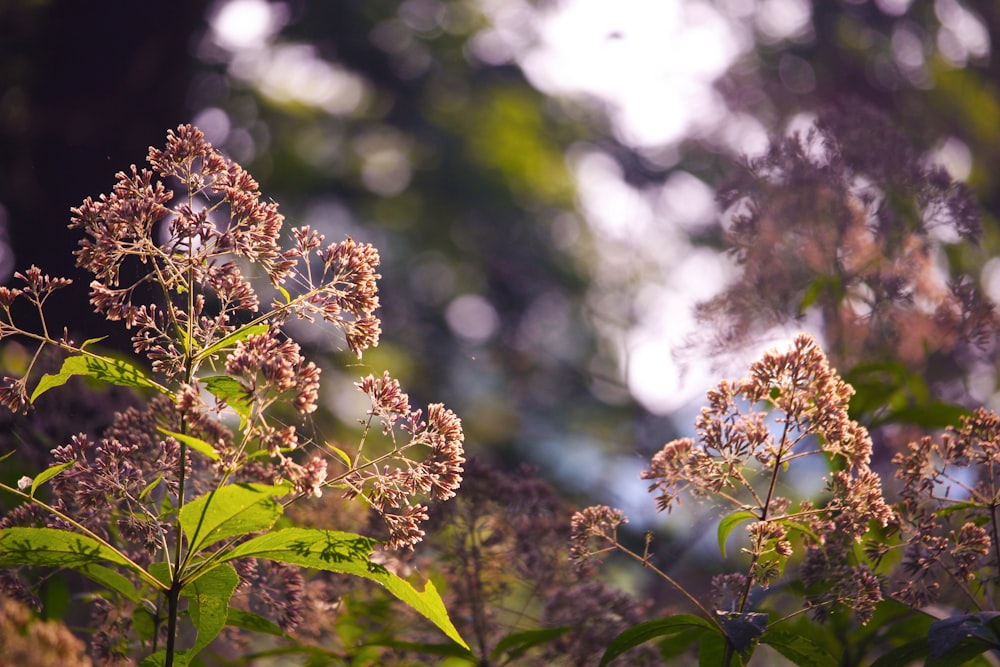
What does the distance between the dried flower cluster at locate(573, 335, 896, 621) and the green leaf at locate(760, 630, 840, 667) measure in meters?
0.05

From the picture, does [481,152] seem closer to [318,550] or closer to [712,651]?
[712,651]

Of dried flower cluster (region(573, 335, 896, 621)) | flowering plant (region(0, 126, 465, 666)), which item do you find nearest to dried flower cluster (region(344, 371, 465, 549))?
flowering plant (region(0, 126, 465, 666))

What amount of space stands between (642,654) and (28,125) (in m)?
1.67

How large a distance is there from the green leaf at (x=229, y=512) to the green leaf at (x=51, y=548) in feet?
0.18

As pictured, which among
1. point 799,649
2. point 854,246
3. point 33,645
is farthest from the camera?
point 854,246

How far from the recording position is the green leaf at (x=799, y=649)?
2.87ft

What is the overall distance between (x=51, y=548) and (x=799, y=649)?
0.70m

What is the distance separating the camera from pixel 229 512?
65 centimetres

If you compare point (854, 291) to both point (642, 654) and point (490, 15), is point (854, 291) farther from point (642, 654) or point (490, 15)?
point (490, 15)

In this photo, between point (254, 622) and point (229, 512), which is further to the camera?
point (254, 622)

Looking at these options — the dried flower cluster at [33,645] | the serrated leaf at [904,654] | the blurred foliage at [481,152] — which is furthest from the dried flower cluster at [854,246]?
the dried flower cluster at [33,645]

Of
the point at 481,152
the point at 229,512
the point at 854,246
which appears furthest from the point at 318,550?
the point at 481,152

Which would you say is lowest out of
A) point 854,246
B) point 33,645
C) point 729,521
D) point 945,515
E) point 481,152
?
point 33,645

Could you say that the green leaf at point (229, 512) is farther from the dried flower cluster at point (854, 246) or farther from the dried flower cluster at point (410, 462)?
the dried flower cluster at point (854, 246)
